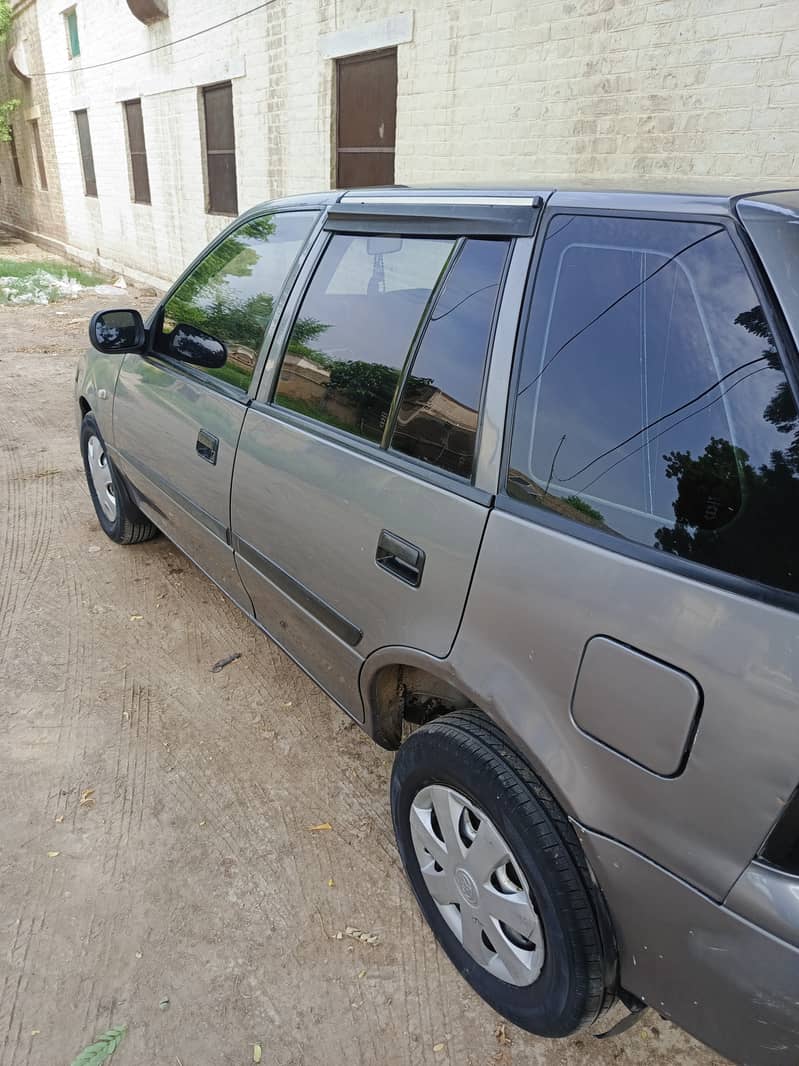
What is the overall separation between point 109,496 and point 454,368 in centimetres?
295

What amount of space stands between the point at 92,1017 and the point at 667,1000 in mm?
1418

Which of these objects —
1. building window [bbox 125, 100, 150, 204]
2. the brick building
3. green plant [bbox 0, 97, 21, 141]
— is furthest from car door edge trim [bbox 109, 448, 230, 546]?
green plant [bbox 0, 97, 21, 141]

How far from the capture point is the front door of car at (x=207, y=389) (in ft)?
8.46

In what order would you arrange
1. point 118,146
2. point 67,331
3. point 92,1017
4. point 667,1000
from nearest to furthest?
point 667,1000, point 92,1017, point 67,331, point 118,146

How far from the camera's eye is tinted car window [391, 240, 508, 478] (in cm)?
169

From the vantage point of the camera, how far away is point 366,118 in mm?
7289

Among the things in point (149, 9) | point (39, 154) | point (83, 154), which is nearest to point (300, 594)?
point (149, 9)

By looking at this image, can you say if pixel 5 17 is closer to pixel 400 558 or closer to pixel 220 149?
pixel 220 149

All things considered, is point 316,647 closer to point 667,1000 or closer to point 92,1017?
point 92,1017

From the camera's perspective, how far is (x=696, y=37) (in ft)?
14.2

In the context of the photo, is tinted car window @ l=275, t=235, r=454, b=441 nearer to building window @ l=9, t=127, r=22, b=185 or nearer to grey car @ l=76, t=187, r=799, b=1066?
grey car @ l=76, t=187, r=799, b=1066

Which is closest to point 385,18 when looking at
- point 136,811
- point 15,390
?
point 15,390

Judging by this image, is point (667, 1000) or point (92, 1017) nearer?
point (667, 1000)

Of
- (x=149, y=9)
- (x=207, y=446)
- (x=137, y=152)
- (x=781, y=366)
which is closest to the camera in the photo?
(x=781, y=366)
